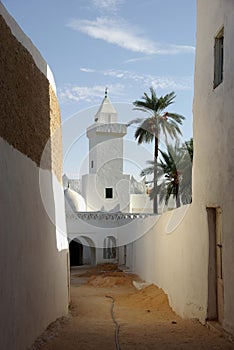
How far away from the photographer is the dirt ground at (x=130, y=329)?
6.11 m

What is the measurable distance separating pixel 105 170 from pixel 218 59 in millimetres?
22469

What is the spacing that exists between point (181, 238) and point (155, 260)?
422cm

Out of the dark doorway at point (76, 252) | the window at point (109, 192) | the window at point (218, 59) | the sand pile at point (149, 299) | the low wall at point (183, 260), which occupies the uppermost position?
the window at point (218, 59)

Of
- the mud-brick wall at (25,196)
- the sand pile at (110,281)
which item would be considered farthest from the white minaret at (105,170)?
the mud-brick wall at (25,196)

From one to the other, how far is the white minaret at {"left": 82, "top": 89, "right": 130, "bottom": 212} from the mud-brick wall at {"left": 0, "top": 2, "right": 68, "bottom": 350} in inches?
814

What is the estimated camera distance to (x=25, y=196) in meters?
5.97

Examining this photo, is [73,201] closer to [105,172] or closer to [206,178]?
[105,172]

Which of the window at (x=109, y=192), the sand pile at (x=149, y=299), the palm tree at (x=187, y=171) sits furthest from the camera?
the window at (x=109, y=192)

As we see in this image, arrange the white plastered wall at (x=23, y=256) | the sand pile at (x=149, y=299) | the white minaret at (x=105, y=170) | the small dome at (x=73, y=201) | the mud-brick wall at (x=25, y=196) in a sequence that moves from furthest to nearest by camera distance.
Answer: the white minaret at (x=105, y=170)
the small dome at (x=73, y=201)
the sand pile at (x=149, y=299)
the mud-brick wall at (x=25, y=196)
the white plastered wall at (x=23, y=256)

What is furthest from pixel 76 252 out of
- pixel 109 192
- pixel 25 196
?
pixel 25 196

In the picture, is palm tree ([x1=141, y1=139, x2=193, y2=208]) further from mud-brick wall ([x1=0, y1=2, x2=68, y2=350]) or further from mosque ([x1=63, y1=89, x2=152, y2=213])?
mud-brick wall ([x1=0, y1=2, x2=68, y2=350])

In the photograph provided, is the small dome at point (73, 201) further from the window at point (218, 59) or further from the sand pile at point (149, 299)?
the window at point (218, 59)

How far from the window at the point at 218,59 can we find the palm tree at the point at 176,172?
18.2 m

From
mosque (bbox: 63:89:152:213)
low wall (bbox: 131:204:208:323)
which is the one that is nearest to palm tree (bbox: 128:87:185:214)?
mosque (bbox: 63:89:152:213)
